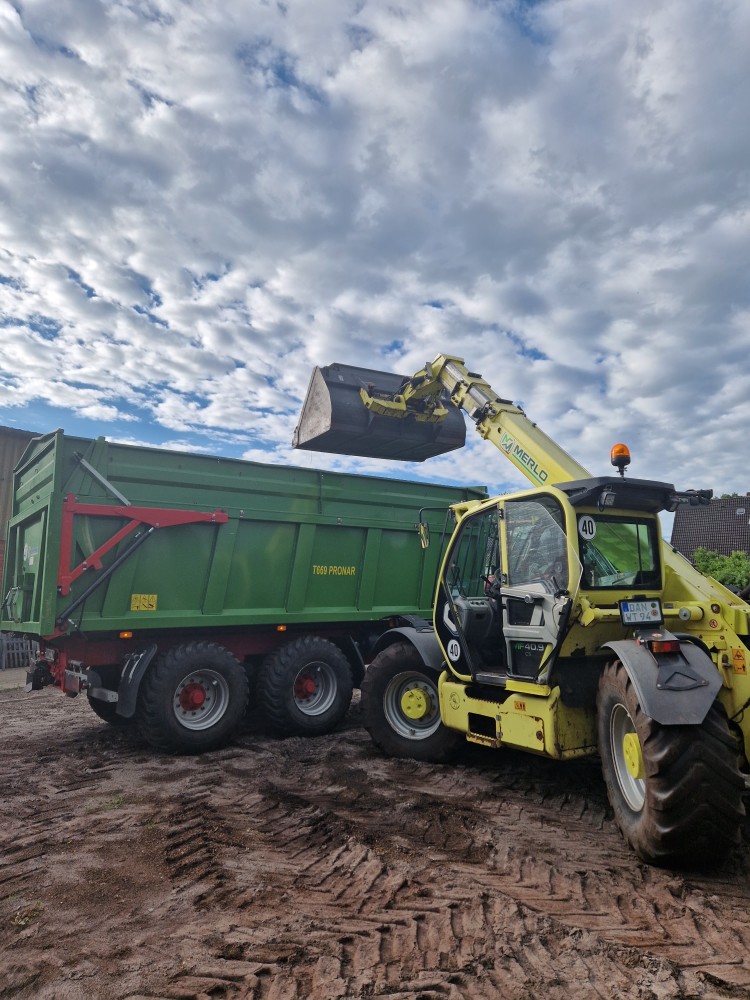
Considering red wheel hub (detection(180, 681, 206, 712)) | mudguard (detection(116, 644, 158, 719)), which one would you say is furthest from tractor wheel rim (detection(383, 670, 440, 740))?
mudguard (detection(116, 644, 158, 719))

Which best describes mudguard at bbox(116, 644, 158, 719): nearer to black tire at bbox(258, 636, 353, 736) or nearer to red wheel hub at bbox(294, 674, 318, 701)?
black tire at bbox(258, 636, 353, 736)

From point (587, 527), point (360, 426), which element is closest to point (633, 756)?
point (587, 527)

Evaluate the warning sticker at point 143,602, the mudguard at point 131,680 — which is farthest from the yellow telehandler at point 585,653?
the warning sticker at point 143,602

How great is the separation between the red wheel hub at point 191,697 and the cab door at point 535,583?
9.78 ft

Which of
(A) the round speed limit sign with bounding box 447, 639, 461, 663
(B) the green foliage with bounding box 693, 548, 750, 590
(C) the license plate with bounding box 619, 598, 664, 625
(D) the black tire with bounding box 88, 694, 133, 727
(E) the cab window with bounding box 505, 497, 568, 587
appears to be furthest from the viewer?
(B) the green foliage with bounding box 693, 548, 750, 590

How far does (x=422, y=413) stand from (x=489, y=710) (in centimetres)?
380

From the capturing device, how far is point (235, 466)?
269 inches

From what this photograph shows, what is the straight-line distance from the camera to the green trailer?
5.96m

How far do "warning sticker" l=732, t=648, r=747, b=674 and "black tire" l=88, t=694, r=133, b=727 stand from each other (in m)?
4.99

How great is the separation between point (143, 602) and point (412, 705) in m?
2.62

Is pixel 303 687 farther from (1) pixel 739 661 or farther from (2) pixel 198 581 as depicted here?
(1) pixel 739 661

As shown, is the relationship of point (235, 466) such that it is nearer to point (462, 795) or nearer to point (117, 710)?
point (117, 710)

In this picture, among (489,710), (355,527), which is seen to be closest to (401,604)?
(355,527)

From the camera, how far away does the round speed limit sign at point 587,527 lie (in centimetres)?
443
